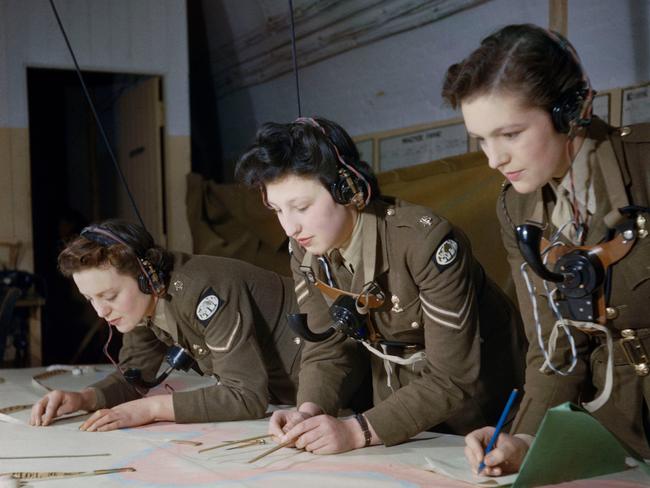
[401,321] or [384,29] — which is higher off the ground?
[384,29]

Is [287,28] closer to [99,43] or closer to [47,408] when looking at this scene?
[99,43]

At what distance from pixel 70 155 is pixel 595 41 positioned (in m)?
5.62

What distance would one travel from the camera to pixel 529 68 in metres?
1.33

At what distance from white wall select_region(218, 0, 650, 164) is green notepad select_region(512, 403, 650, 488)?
7.02ft

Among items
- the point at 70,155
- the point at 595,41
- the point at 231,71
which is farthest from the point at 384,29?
the point at 70,155

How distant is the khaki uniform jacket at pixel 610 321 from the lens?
4.61 feet

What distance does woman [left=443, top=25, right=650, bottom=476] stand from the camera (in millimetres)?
1342

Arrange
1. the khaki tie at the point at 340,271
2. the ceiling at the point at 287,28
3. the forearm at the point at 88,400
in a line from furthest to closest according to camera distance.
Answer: the ceiling at the point at 287,28
the forearm at the point at 88,400
the khaki tie at the point at 340,271

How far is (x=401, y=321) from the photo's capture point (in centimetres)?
187

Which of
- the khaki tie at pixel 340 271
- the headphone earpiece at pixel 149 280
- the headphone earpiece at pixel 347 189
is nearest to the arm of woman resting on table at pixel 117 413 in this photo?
the headphone earpiece at pixel 149 280

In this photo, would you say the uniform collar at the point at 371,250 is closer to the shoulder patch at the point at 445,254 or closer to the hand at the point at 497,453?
the shoulder patch at the point at 445,254

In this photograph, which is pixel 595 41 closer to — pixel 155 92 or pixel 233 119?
pixel 155 92

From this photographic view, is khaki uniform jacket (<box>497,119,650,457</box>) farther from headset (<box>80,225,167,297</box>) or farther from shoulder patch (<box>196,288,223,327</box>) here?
headset (<box>80,225,167,297</box>)

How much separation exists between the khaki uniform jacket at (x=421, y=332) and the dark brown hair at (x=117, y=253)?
16.1 inches
